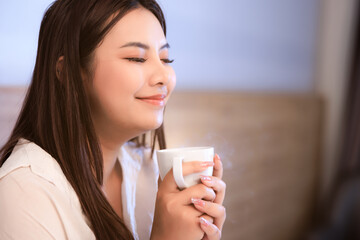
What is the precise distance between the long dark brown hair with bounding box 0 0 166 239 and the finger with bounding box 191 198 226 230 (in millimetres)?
191

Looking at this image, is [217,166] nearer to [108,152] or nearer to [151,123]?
[151,123]

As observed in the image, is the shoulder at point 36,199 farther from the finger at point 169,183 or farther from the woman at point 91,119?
the finger at point 169,183

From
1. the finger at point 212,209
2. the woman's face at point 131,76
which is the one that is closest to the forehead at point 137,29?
the woman's face at point 131,76

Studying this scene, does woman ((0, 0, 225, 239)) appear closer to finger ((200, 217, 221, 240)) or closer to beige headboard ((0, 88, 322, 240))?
finger ((200, 217, 221, 240))

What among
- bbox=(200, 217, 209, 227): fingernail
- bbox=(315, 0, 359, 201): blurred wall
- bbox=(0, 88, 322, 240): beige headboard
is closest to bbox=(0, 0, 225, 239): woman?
bbox=(200, 217, 209, 227): fingernail

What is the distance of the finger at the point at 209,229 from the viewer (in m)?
0.74

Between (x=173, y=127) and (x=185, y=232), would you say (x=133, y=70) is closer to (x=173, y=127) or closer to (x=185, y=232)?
(x=185, y=232)

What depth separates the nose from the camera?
0.83 meters

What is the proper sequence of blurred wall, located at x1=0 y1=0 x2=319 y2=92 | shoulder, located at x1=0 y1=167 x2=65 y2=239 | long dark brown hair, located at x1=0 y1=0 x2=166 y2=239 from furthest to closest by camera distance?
blurred wall, located at x1=0 y1=0 x2=319 y2=92
long dark brown hair, located at x1=0 y1=0 x2=166 y2=239
shoulder, located at x1=0 y1=167 x2=65 y2=239

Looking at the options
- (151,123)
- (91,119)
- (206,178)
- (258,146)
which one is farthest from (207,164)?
(258,146)

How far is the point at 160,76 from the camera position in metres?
0.84

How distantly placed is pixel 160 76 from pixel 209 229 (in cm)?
34

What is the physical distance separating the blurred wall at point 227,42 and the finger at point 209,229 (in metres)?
0.75

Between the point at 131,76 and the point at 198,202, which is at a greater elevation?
the point at 131,76
